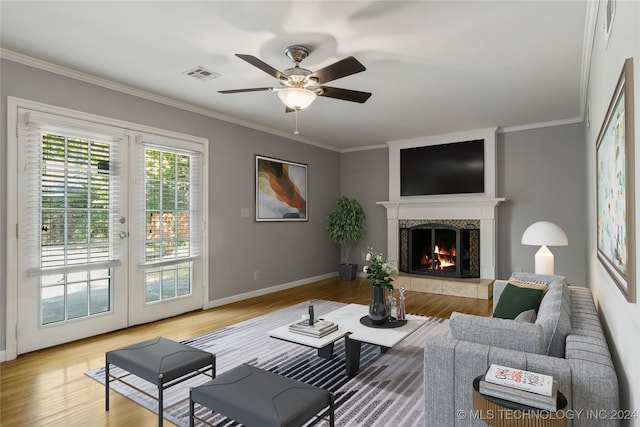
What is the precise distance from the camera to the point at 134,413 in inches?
90.0

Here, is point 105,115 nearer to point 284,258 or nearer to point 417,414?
point 284,258

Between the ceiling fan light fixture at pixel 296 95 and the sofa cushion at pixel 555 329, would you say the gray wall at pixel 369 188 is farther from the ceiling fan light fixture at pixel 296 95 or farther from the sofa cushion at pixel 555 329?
the sofa cushion at pixel 555 329

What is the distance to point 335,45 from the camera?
299 cm

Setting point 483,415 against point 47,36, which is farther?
point 47,36

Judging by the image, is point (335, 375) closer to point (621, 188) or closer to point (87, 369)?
point (87, 369)

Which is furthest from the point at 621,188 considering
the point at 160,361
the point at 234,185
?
the point at 234,185

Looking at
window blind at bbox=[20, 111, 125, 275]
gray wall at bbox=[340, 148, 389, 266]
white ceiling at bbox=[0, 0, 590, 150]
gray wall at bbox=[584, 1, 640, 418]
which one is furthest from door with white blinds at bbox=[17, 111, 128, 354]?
gray wall at bbox=[340, 148, 389, 266]

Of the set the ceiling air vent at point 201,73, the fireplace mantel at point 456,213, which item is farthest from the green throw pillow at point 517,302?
the fireplace mantel at point 456,213

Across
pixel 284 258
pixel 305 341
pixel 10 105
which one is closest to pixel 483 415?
pixel 305 341

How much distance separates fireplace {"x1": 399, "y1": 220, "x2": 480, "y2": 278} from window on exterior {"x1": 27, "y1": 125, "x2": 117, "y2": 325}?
4.65 metres

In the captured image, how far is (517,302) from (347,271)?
4470 millimetres

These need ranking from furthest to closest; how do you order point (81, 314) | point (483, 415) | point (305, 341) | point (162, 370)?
point (81, 314), point (305, 341), point (162, 370), point (483, 415)

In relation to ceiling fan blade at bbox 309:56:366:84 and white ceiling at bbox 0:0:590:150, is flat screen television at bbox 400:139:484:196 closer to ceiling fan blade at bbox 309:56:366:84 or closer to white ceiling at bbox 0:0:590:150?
white ceiling at bbox 0:0:590:150

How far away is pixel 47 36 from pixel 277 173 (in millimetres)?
3489
